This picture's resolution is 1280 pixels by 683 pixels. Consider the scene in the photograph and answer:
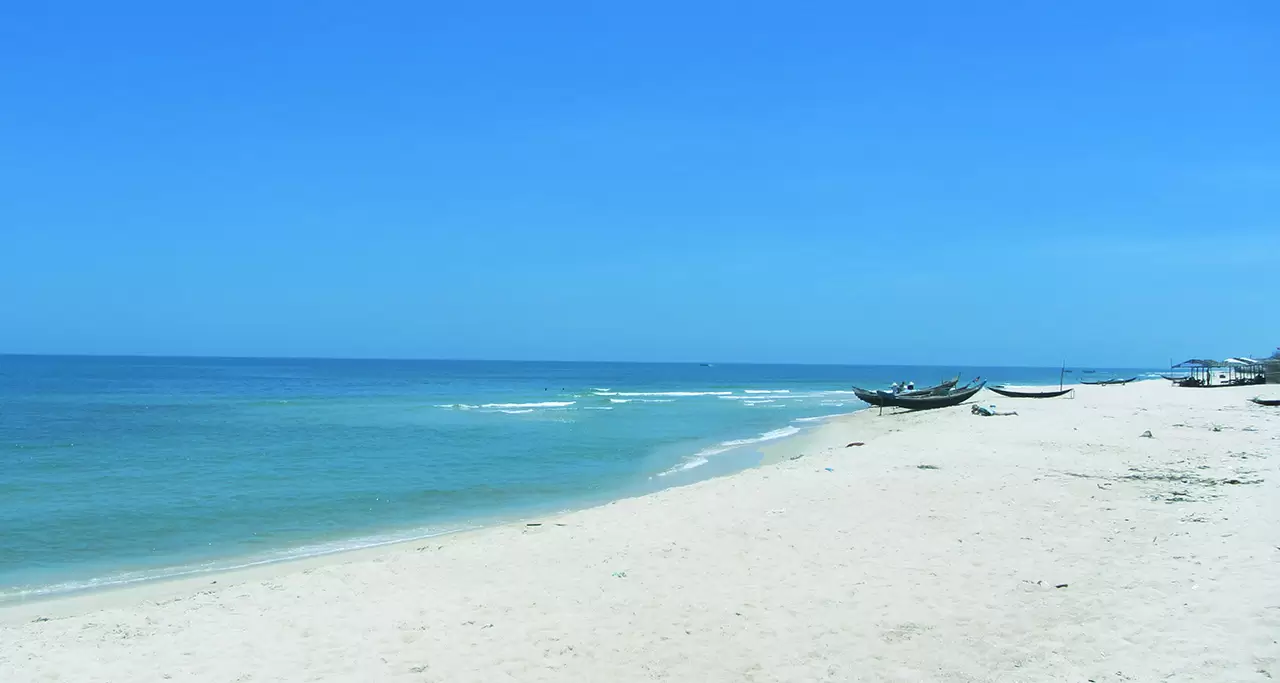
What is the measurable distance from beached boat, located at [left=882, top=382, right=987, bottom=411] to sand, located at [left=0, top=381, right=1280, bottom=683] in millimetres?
21151

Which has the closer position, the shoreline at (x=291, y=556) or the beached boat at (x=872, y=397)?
the shoreline at (x=291, y=556)

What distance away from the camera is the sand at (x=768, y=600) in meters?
6.02

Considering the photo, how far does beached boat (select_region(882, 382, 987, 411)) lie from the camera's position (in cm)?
3378

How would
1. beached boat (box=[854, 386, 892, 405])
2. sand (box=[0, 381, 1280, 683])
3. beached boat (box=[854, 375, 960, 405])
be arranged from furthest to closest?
beached boat (box=[854, 386, 892, 405]) → beached boat (box=[854, 375, 960, 405]) → sand (box=[0, 381, 1280, 683])

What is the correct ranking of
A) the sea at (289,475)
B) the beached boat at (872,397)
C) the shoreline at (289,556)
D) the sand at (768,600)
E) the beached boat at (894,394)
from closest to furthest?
the sand at (768,600) < the shoreline at (289,556) < the sea at (289,475) < the beached boat at (894,394) < the beached boat at (872,397)

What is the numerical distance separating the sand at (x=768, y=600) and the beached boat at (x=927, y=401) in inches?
833

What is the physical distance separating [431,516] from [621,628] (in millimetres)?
7952

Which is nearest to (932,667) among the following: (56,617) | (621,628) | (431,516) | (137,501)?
(621,628)

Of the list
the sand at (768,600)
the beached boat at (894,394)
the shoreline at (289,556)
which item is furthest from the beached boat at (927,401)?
the sand at (768,600)

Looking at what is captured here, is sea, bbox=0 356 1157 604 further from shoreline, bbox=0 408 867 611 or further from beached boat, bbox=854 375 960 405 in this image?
beached boat, bbox=854 375 960 405

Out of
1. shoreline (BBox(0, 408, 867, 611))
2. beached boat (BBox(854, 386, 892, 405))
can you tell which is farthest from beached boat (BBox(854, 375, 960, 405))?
shoreline (BBox(0, 408, 867, 611))

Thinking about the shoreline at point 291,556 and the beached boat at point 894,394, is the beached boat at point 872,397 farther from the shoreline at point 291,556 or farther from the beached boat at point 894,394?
the shoreline at point 291,556

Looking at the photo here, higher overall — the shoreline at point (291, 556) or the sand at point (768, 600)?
the sand at point (768, 600)

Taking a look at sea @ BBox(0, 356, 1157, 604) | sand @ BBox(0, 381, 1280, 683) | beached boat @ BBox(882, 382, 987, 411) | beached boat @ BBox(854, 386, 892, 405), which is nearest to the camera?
sand @ BBox(0, 381, 1280, 683)
